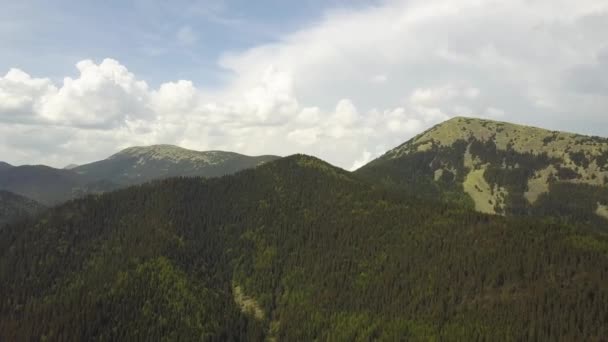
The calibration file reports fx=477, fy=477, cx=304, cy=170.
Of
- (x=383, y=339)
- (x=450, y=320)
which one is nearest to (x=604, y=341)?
(x=450, y=320)

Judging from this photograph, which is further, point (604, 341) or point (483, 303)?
point (483, 303)

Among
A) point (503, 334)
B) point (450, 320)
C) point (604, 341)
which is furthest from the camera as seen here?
point (450, 320)

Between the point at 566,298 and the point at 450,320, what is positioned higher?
the point at 566,298

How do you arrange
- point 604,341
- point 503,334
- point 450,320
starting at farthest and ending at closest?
point 450,320 < point 503,334 < point 604,341

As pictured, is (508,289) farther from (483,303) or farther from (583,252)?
(583,252)

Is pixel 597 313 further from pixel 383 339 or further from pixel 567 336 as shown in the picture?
pixel 383 339

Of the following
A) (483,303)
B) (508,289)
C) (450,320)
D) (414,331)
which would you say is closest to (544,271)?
(508,289)

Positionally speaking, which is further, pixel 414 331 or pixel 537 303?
Answer: pixel 414 331

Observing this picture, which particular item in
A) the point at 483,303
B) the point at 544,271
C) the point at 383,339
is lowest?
the point at 383,339

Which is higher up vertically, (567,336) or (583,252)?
(583,252)
